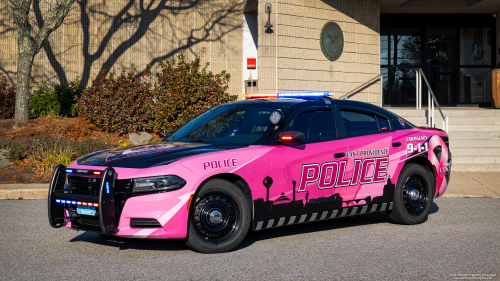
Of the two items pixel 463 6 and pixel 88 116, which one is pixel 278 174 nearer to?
pixel 88 116

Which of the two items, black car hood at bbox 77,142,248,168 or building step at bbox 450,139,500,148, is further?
building step at bbox 450,139,500,148

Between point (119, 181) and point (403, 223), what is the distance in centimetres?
383

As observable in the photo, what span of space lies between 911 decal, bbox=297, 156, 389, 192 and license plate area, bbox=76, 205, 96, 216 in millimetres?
2153

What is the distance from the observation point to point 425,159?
7043 mm

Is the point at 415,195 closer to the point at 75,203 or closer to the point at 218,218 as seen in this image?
the point at 218,218

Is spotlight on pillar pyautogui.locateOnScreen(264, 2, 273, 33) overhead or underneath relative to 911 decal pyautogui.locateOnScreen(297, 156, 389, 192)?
overhead

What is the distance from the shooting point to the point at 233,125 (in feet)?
20.0

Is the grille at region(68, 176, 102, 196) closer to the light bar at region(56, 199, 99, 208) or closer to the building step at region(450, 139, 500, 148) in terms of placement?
the light bar at region(56, 199, 99, 208)

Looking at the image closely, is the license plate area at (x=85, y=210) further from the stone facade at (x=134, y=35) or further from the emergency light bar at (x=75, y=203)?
the stone facade at (x=134, y=35)

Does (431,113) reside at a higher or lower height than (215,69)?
lower

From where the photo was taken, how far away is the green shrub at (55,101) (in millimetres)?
16406

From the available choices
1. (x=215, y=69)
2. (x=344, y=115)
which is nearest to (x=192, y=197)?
(x=344, y=115)

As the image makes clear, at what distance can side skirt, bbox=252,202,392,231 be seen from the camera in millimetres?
5531

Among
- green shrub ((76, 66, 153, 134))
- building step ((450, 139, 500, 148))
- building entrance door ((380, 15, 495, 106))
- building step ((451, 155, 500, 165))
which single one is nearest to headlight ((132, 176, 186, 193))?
green shrub ((76, 66, 153, 134))
